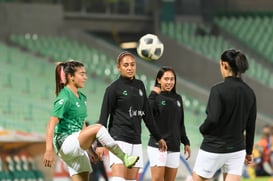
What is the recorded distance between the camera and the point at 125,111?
1152 centimetres

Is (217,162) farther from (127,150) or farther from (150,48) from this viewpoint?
(150,48)

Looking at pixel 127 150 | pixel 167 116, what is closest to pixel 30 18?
pixel 167 116

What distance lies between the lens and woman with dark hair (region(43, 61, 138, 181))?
409 inches

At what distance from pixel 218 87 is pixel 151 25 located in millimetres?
23589

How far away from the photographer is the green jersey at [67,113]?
10.7m

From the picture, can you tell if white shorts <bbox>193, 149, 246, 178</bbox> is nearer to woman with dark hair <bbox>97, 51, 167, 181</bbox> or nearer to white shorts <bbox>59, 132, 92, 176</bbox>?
woman with dark hair <bbox>97, 51, 167, 181</bbox>

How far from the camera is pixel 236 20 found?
113 feet

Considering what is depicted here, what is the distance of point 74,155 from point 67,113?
0.51m

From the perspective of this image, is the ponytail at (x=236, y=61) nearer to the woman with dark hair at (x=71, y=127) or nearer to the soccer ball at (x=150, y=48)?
the woman with dark hair at (x=71, y=127)

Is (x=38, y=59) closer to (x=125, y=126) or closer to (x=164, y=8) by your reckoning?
(x=164, y=8)

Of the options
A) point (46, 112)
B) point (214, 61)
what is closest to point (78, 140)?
point (46, 112)

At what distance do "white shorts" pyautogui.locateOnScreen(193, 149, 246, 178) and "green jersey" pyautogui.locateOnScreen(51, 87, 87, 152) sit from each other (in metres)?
1.47

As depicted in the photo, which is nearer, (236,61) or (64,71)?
(236,61)

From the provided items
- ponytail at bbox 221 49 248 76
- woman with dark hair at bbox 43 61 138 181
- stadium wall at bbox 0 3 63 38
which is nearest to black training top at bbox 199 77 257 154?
ponytail at bbox 221 49 248 76
